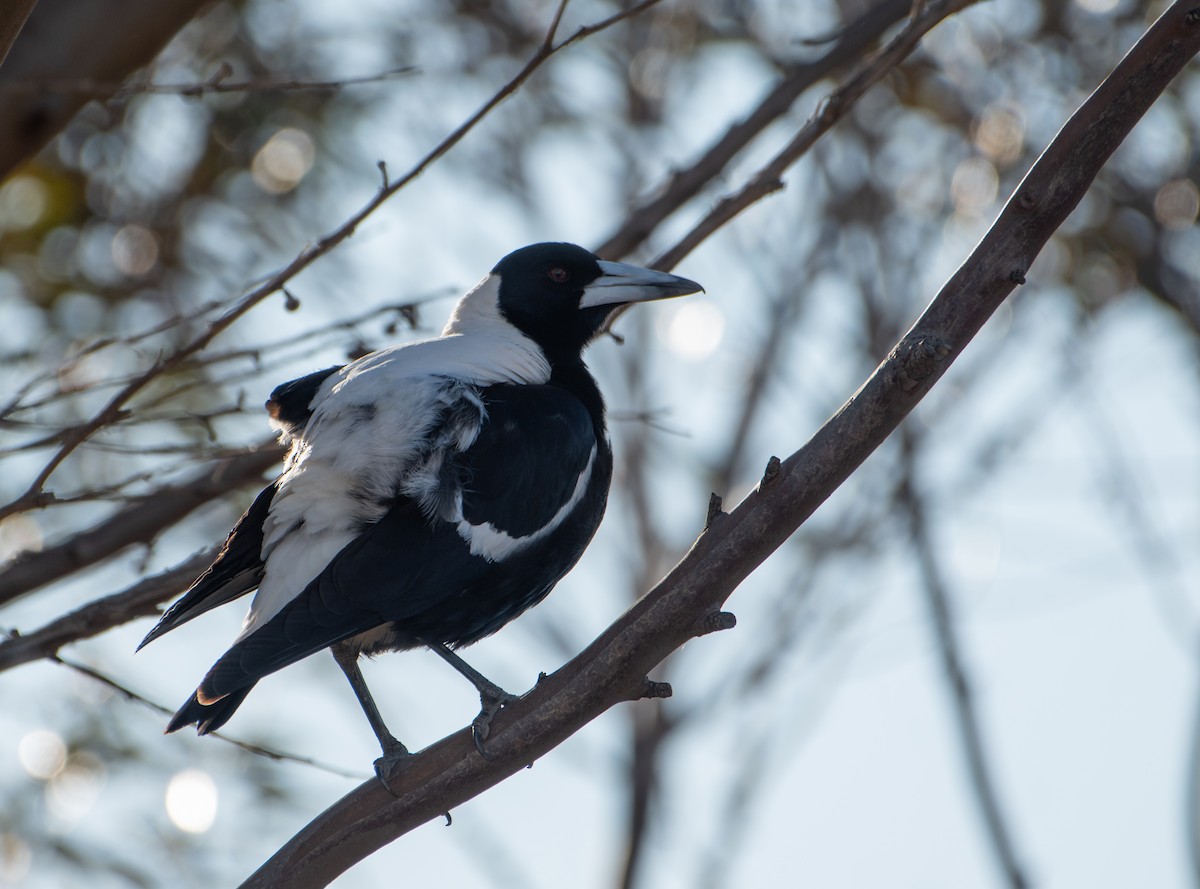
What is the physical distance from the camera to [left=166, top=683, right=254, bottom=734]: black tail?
231 cm

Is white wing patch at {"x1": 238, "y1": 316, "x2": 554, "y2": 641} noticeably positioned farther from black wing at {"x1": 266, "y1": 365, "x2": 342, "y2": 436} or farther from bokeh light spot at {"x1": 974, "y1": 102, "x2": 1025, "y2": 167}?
bokeh light spot at {"x1": 974, "y1": 102, "x2": 1025, "y2": 167}

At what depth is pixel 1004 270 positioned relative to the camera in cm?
199

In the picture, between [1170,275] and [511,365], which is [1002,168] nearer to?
[1170,275]

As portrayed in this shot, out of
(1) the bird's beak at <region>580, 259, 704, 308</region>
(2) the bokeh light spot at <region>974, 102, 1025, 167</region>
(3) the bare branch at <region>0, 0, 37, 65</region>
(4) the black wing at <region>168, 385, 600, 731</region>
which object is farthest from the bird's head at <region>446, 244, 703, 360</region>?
(2) the bokeh light spot at <region>974, 102, 1025, 167</region>

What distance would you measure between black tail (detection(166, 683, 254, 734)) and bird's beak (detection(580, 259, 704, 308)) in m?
1.30

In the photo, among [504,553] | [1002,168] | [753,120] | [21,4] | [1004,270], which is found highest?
[1002,168]

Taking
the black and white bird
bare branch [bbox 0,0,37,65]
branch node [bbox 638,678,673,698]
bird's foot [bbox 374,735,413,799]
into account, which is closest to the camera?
bare branch [bbox 0,0,37,65]

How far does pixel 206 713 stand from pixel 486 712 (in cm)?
45

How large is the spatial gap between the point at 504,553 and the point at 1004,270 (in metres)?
1.10

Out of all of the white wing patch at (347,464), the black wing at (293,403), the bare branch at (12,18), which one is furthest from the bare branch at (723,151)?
the bare branch at (12,18)

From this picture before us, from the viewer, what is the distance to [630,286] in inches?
130

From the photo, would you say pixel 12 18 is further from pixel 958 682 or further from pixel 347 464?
pixel 958 682

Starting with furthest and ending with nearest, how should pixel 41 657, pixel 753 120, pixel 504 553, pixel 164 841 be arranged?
pixel 164 841 → pixel 753 120 → pixel 504 553 → pixel 41 657

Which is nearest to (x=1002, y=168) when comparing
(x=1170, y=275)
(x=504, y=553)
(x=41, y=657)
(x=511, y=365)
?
(x=1170, y=275)
